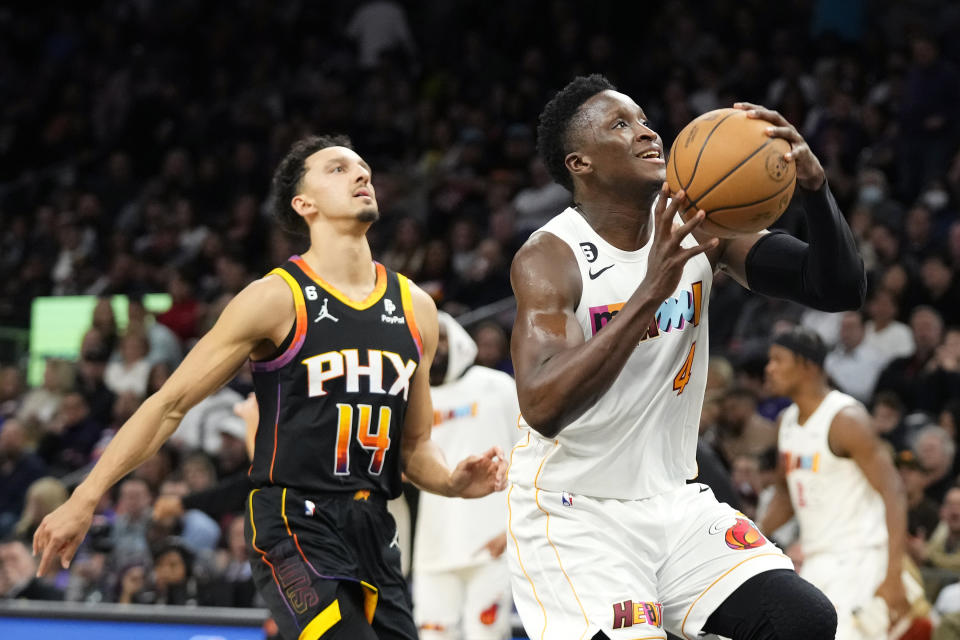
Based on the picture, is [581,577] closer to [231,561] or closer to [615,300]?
[615,300]

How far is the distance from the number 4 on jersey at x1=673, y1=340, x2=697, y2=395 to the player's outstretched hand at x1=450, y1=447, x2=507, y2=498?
717 millimetres

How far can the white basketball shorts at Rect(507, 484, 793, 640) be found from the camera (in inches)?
137

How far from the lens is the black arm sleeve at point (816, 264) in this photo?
355cm

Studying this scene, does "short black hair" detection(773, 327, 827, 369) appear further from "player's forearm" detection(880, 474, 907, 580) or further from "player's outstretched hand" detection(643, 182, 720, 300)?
"player's outstretched hand" detection(643, 182, 720, 300)

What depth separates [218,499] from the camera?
30.0 ft

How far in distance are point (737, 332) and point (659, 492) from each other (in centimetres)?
635

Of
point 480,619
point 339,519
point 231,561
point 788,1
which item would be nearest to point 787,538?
point 480,619

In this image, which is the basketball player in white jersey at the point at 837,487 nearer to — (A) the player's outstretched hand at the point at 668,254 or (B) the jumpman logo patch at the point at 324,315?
(B) the jumpman logo patch at the point at 324,315

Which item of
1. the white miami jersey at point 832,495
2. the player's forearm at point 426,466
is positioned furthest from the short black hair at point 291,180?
the white miami jersey at point 832,495

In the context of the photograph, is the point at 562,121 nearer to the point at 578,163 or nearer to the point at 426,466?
the point at 578,163

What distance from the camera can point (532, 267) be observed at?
356cm

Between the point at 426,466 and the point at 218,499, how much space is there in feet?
16.0

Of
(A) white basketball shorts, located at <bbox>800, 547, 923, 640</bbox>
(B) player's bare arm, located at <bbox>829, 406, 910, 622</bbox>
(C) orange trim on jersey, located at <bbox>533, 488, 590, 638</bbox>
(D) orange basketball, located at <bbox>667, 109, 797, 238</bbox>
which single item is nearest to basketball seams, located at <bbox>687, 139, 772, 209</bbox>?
(D) orange basketball, located at <bbox>667, 109, 797, 238</bbox>

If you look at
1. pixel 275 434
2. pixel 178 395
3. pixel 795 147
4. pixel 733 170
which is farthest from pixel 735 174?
pixel 178 395
